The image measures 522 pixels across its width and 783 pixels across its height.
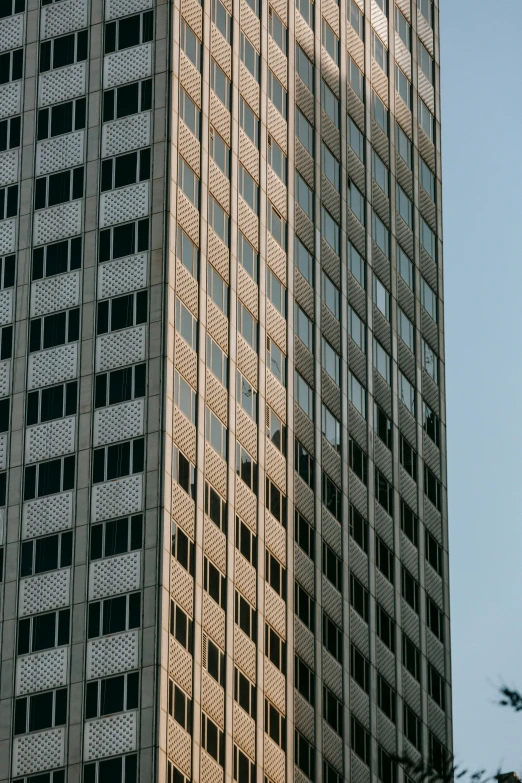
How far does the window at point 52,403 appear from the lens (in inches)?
3871

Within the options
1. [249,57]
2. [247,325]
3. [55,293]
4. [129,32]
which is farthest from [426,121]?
[55,293]

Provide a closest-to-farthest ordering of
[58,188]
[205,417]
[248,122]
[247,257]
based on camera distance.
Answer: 1. [205,417]
2. [58,188]
3. [247,257]
4. [248,122]

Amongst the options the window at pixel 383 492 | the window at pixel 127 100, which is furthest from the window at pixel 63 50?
the window at pixel 383 492

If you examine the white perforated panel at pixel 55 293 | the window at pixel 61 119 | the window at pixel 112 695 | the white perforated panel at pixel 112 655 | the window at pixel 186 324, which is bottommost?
the window at pixel 112 695

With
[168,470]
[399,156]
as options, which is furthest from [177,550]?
[399,156]

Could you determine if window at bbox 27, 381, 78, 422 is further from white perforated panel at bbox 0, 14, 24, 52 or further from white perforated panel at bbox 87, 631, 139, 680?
white perforated panel at bbox 0, 14, 24, 52

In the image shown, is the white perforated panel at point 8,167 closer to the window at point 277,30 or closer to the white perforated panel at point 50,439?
the white perforated panel at point 50,439

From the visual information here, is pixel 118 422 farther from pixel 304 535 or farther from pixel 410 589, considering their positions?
pixel 410 589

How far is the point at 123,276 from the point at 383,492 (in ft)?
90.7

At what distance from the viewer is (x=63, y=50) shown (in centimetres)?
10575

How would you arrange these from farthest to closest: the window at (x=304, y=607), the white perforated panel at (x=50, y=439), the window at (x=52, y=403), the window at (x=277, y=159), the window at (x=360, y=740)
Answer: the window at (x=277, y=159) < the window at (x=360, y=740) < the window at (x=304, y=607) < the window at (x=52, y=403) < the white perforated panel at (x=50, y=439)

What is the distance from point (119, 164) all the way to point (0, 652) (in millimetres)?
25624

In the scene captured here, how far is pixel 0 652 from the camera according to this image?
94500 millimetres

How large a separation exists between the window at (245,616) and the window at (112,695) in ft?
32.6
